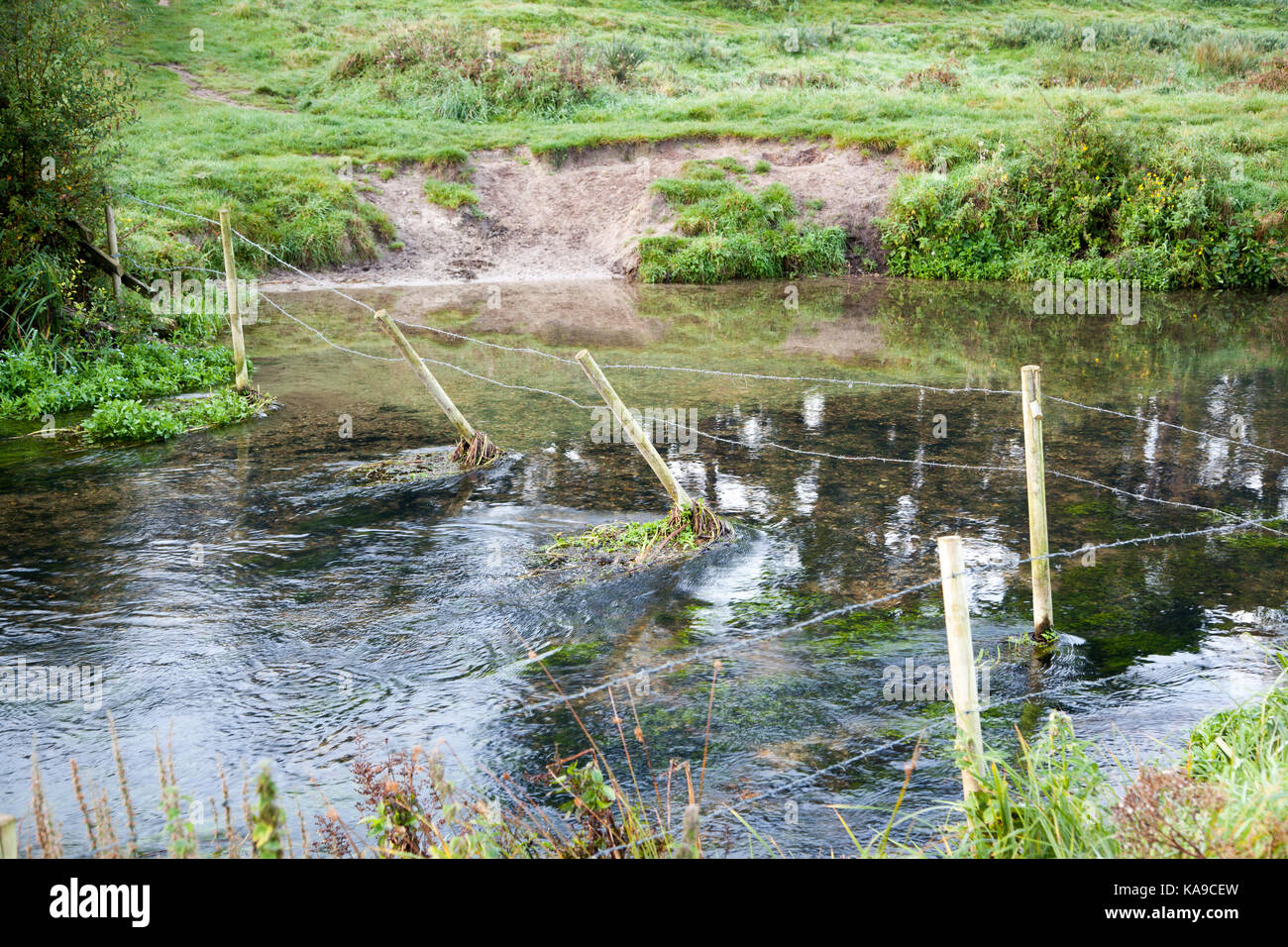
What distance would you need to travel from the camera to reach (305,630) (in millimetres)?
7727

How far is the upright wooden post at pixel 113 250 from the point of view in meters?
→ 14.6

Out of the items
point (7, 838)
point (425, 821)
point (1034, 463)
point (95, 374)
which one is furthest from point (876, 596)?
point (95, 374)

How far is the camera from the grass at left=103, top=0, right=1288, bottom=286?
23.4m

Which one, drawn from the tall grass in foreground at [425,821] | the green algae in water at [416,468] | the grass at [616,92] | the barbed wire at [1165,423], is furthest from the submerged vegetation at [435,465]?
the grass at [616,92]

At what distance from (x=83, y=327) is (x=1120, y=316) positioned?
60.2ft

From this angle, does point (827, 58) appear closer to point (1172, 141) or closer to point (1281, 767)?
point (1172, 141)

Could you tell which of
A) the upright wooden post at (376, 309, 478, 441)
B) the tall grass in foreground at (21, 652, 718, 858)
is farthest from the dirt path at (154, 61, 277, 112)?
the tall grass in foreground at (21, 652, 718, 858)

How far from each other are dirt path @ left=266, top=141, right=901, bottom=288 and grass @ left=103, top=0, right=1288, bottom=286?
545 mm

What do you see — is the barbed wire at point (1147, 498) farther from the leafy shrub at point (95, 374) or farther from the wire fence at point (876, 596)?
the leafy shrub at point (95, 374)

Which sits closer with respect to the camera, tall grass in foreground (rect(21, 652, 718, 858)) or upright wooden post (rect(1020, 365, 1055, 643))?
tall grass in foreground (rect(21, 652, 718, 858))

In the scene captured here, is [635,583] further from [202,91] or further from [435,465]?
[202,91]

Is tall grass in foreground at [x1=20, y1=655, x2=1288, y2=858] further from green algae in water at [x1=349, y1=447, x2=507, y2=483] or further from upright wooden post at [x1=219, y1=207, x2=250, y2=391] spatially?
upright wooden post at [x1=219, y1=207, x2=250, y2=391]

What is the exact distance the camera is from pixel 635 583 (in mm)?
8484

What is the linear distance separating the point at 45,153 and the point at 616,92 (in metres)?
20.4
